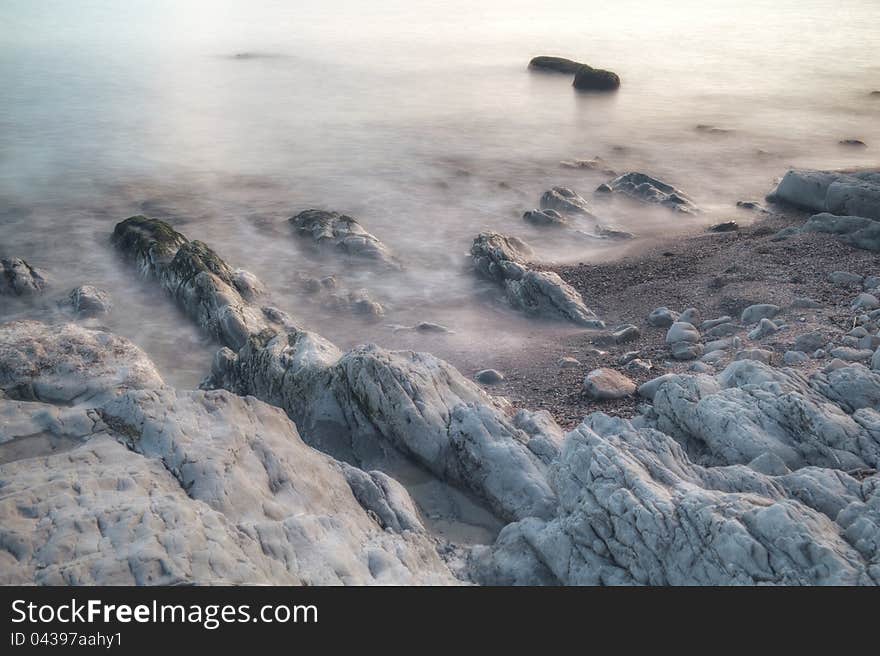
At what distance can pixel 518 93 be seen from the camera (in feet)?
94.0

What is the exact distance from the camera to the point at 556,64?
3164 cm

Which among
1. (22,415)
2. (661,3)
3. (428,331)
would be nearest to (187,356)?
(428,331)

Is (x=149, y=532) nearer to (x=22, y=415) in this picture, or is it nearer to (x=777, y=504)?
(x=22, y=415)

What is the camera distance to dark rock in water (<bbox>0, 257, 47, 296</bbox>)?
12.7 meters

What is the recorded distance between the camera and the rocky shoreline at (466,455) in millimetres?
5012

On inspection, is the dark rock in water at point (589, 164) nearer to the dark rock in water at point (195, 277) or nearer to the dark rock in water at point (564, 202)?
the dark rock in water at point (564, 202)

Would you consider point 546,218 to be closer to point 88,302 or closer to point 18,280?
point 88,302

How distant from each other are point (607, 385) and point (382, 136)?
1552 cm

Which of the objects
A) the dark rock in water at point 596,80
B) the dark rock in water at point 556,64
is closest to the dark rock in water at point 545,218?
the dark rock in water at point 596,80

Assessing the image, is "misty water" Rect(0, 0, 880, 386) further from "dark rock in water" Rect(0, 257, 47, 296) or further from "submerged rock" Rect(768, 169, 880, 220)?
"submerged rock" Rect(768, 169, 880, 220)

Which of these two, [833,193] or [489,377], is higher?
[833,193]

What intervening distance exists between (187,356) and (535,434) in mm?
5666

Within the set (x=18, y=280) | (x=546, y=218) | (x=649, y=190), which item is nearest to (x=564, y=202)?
(x=546, y=218)

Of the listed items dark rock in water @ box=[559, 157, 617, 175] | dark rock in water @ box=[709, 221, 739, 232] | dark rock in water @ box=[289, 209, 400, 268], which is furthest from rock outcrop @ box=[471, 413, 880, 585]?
dark rock in water @ box=[559, 157, 617, 175]
